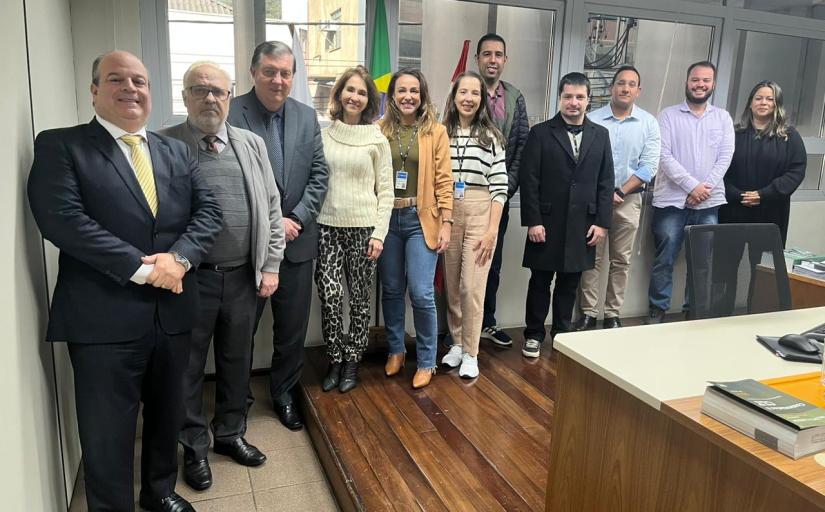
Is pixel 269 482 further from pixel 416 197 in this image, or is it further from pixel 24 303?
pixel 416 197

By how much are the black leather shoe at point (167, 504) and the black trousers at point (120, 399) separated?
0.20 m

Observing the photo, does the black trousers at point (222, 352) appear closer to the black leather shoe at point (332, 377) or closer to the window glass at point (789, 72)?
the black leather shoe at point (332, 377)

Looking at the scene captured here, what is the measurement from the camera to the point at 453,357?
3182 millimetres

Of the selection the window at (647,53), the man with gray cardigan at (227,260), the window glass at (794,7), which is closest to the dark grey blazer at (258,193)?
the man with gray cardigan at (227,260)

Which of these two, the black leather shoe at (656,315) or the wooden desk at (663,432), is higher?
the wooden desk at (663,432)

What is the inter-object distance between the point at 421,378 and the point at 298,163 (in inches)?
47.8

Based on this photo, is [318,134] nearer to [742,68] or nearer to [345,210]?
[345,210]

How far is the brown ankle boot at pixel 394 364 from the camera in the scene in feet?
10.0

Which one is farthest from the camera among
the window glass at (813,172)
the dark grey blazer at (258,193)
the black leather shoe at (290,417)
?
the window glass at (813,172)

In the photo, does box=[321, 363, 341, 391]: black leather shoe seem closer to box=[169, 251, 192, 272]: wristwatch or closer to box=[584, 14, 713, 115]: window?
box=[169, 251, 192, 272]: wristwatch

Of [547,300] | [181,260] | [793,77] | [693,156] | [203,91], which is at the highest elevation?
[793,77]

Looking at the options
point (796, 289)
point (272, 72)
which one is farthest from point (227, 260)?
point (796, 289)

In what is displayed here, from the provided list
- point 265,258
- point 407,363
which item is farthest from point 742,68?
point 265,258

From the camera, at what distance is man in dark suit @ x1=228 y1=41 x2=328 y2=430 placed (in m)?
2.41
